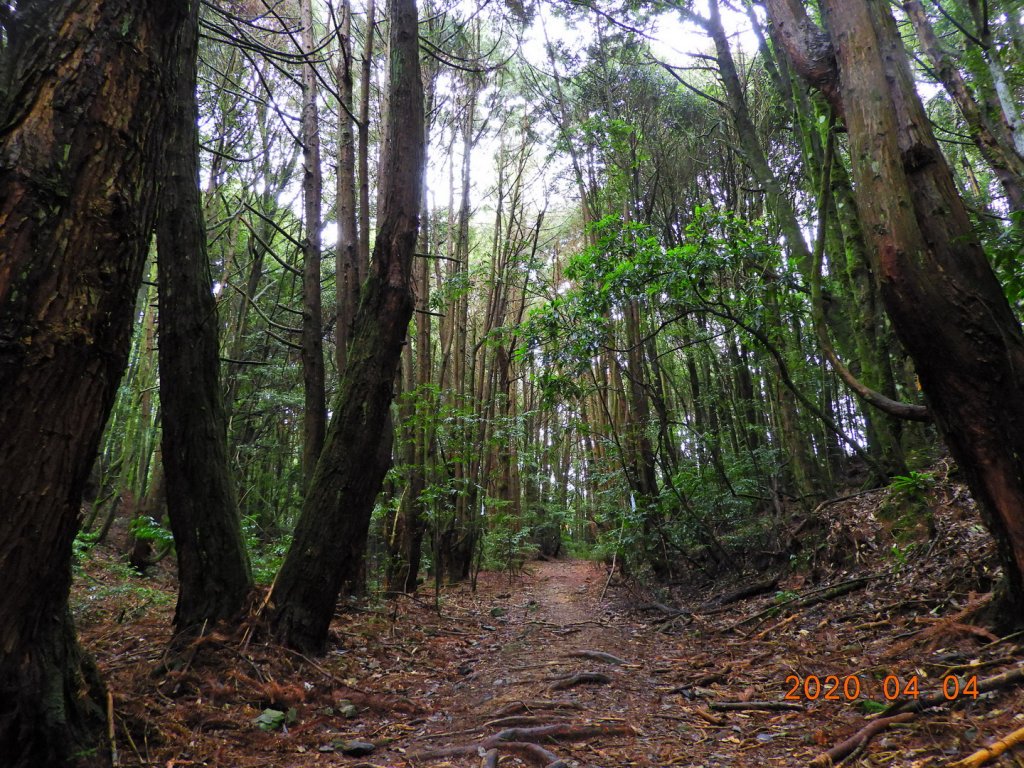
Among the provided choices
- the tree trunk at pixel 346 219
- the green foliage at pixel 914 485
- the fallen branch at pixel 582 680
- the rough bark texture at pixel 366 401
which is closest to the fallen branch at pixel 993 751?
the fallen branch at pixel 582 680

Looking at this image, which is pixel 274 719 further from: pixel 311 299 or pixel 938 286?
pixel 311 299

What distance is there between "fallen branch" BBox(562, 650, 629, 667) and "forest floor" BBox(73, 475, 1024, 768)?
2 centimetres

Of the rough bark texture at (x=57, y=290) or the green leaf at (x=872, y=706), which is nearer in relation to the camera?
the rough bark texture at (x=57, y=290)

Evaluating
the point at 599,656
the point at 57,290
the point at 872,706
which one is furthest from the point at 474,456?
the point at 57,290

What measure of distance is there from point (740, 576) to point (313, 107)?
8.15 meters

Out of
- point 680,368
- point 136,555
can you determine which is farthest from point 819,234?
point 680,368

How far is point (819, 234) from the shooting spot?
16.0ft

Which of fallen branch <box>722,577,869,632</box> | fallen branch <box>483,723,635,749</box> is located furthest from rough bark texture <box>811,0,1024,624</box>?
fallen branch <box>722,577,869,632</box>

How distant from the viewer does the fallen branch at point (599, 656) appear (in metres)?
4.95

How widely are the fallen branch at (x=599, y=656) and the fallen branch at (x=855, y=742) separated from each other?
251cm

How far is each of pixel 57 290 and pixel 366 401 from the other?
109 inches

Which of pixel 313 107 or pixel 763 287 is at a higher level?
pixel 313 107

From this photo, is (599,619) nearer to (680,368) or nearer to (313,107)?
(313,107)

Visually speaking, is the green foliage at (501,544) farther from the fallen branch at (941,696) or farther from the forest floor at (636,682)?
the fallen branch at (941,696)
